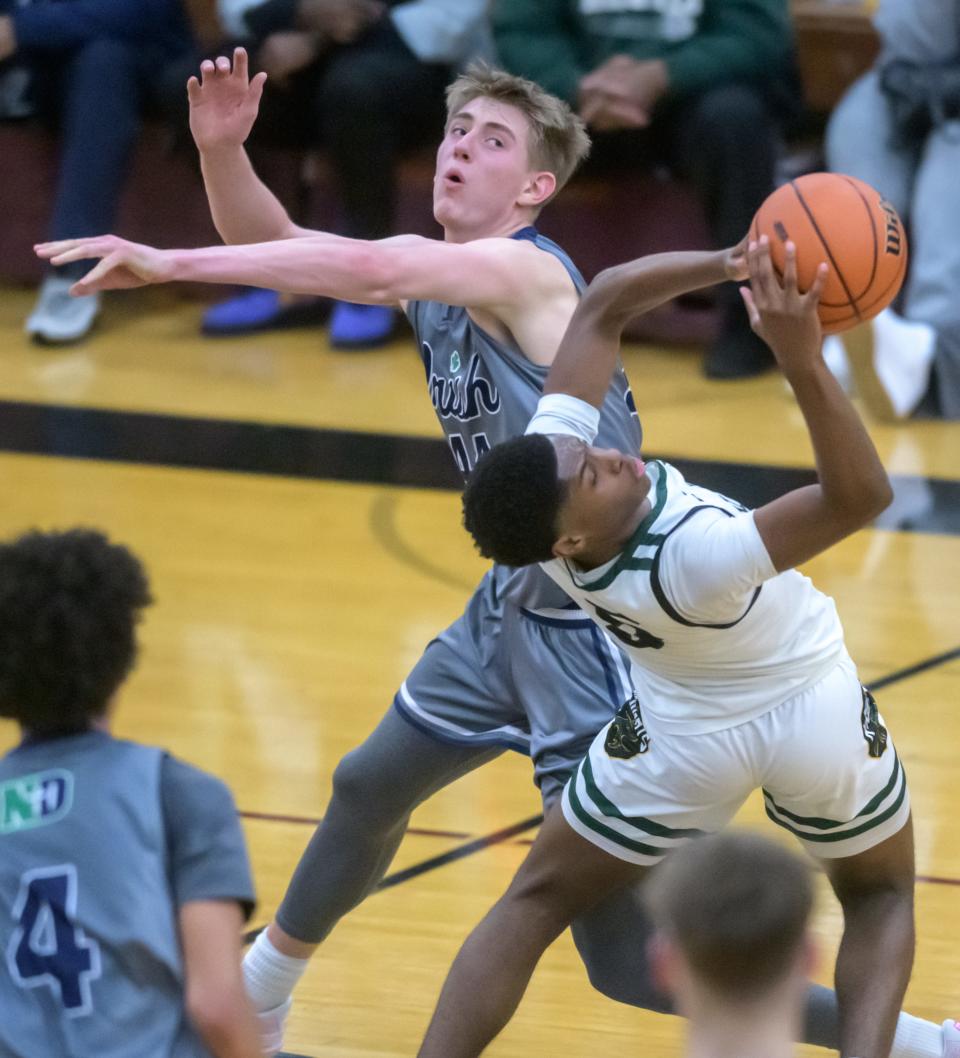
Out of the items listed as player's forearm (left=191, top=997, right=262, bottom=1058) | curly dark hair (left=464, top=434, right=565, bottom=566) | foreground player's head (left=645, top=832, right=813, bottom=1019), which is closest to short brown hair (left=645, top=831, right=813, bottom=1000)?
foreground player's head (left=645, top=832, right=813, bottom=1019)

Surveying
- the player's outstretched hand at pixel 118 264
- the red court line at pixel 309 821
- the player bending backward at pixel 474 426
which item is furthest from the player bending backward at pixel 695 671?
the red court line at pixel 309 821

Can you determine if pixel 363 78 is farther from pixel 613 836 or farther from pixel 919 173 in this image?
pixel 613 836

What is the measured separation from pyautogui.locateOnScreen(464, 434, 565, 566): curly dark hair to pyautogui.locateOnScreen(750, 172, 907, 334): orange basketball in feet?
1.66

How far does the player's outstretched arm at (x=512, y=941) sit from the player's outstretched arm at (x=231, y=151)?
1.48 metres

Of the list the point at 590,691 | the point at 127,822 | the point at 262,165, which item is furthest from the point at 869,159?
the point at 127,822

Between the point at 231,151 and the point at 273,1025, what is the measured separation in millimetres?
1741

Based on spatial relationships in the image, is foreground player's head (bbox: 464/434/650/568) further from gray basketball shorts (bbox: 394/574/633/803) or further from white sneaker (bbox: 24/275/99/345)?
white sneaker (bbox: 24/275/99/345)

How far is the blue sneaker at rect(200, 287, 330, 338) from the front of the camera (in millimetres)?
8617

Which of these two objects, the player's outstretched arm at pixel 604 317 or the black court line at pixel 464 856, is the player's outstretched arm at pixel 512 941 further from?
the black court line at pixel 464 856

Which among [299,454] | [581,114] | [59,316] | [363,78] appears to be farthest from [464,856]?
[59,316]

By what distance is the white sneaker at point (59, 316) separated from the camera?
8.42 meters

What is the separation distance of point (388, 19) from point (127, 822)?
648cm

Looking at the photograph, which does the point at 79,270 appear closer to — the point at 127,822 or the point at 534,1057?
the point at 534,1057

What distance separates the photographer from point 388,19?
8234mm
